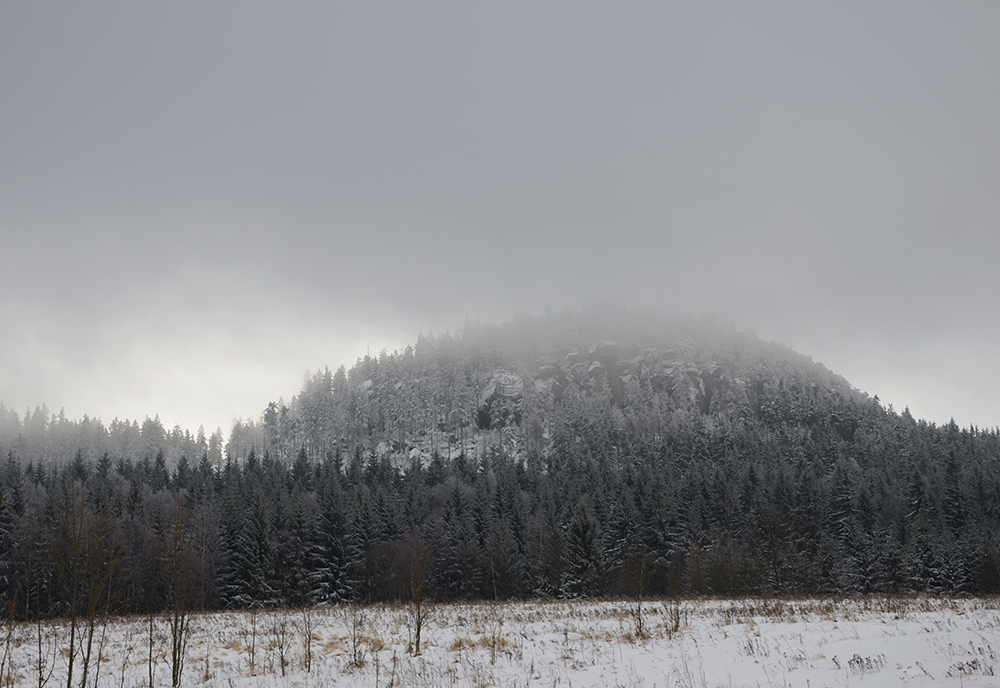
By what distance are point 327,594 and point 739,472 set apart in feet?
258

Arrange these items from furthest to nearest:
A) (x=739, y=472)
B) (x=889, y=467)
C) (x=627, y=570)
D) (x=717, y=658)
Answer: (x=889, y=467), (x=739, y=472), (x=627, y=570), (x=717, y=658)

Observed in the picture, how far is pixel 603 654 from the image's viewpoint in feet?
46.8

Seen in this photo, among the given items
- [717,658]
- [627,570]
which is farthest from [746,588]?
[717,658]

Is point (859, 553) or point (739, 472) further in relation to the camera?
point (739, 472)

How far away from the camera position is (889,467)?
370ft

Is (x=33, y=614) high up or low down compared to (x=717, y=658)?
down

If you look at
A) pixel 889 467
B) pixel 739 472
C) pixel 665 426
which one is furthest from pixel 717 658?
pixel 665 426

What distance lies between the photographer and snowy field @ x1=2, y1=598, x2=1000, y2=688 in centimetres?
1086

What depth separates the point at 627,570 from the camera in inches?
2136

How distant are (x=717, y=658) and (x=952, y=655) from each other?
14.0 ft

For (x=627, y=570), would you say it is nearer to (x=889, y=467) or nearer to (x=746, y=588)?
(x=746, y=588)

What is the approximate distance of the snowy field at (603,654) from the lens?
10859 millimetres

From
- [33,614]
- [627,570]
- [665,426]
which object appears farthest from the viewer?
[665,426]

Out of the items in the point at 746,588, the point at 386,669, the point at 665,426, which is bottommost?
the point at 746,588
